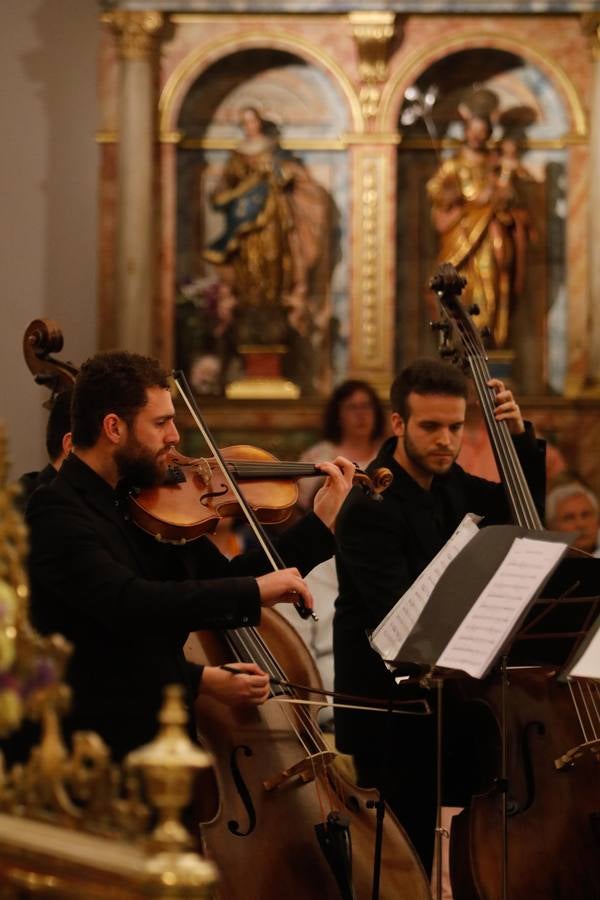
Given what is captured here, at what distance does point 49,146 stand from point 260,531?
20.4 ft

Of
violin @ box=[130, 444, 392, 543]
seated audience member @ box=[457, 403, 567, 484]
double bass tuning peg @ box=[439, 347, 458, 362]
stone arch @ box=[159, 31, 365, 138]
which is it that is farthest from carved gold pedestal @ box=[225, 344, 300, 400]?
violin @ box=[130, 444, 392, 543]

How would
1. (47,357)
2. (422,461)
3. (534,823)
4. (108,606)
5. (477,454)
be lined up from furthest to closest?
1. (477,454)
2. (47,357)
3. (422,461)
4. (534,823)
5. (108,606)

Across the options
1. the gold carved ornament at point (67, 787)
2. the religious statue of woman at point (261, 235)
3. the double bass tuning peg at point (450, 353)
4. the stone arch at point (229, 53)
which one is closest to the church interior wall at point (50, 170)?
the stone arch at point (229, 53)

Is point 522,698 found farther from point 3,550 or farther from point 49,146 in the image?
point 49,146

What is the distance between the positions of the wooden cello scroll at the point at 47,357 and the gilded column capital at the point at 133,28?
502 centimetres

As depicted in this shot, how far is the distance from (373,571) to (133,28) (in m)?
5.82

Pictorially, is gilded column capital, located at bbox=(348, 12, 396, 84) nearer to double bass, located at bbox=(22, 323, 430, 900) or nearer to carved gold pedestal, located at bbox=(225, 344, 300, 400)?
carved gold pedestal, located at bbox=(225, 344, 300, 400)

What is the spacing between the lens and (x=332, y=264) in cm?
914

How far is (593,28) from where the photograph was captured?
877cm

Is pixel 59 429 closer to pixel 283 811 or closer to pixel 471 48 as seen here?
pixel 283 811

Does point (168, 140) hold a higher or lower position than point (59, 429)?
higher

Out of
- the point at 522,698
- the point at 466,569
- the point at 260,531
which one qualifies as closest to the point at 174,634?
the point at 260,531

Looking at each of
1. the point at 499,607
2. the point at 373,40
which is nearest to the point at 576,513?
the point at 499,607

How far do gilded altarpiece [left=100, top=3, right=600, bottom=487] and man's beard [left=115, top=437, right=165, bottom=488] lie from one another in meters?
5.71
